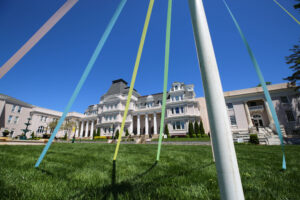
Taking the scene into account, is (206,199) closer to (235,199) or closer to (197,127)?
(235,199)

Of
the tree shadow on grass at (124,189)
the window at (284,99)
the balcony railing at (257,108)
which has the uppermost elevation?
the window at (284,99)

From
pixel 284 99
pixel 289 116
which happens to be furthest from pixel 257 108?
pixel 289 116

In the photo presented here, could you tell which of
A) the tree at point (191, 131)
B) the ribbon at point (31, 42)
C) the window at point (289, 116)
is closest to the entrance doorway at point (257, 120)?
the window at point (289, 116)

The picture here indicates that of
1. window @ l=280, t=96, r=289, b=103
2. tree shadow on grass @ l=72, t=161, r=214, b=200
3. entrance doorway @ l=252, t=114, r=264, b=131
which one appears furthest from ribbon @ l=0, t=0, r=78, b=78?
window @ l=280, t=96, r=289, b=103

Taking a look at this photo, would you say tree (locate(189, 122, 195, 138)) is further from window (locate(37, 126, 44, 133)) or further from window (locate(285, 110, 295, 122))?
window (locate(37, 126, 44, 133))

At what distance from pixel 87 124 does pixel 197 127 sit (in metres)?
37.8

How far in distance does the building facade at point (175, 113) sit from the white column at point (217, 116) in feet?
69.8

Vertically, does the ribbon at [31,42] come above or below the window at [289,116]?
below

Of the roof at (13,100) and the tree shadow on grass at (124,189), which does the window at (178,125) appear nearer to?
the tree shadow on grass at (124,189)

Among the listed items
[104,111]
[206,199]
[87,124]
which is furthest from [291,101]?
[87,124]

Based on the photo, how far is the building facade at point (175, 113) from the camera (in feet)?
79.3

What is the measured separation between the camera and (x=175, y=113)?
106 feet

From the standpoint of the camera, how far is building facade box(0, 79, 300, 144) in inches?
952

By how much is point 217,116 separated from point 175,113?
105 ft
